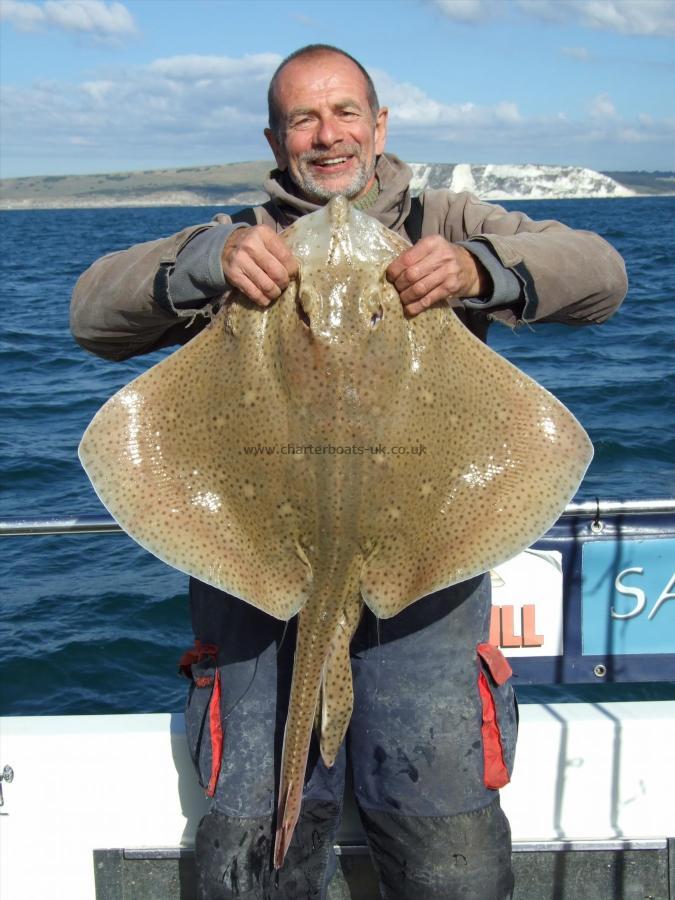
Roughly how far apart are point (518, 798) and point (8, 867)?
1.88 m

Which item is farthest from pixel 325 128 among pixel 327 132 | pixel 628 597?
pixel 628 597

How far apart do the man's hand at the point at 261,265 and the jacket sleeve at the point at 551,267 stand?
61 centimetres

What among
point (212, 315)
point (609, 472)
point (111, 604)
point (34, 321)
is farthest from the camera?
point (34, 321)

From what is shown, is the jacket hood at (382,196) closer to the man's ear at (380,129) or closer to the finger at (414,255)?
the man's ear at (380,129)

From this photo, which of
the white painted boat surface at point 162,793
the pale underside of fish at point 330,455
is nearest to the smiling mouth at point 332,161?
the pale underside of fish at point 330,455

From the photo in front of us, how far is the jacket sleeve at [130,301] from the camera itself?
2.81 meters

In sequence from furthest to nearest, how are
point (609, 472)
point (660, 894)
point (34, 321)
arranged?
point (34, 321) → point (609, 472) → point (660, 894)

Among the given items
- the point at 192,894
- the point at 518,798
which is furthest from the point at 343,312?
the point at 192,894

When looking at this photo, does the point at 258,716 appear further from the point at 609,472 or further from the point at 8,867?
the point at 609,472

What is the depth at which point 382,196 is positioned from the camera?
3146 mm

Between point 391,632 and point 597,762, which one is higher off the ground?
point 391,632

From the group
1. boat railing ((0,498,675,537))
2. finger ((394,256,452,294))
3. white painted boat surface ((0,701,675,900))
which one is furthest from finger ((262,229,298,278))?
white painted boat surface ((0,701,675,900))

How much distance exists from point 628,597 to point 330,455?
1861 millimetres

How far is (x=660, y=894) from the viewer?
3.34 m
